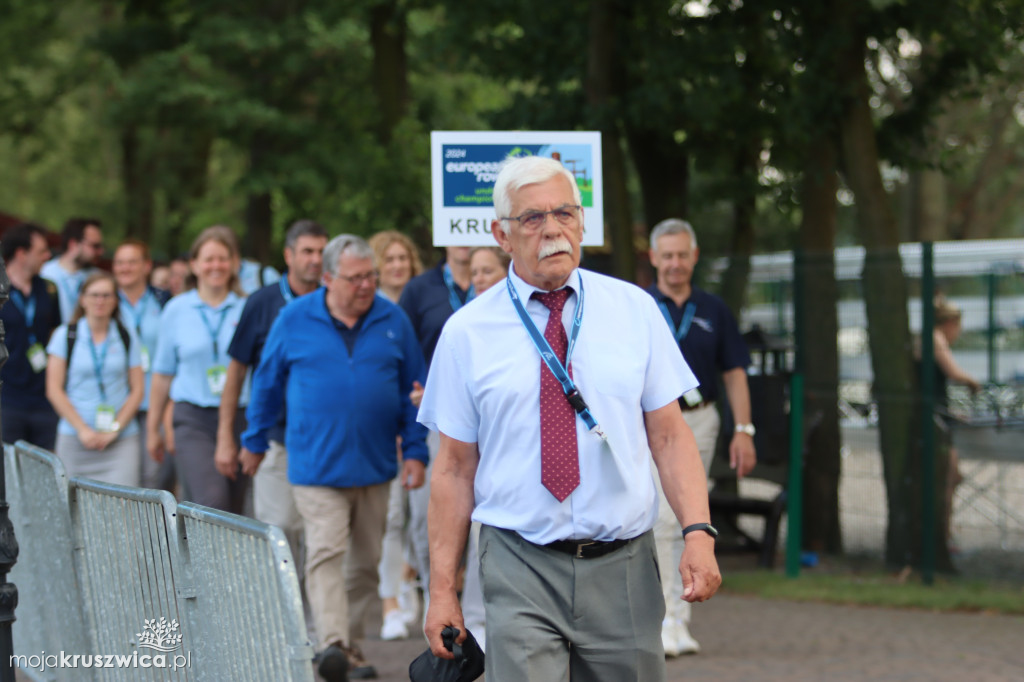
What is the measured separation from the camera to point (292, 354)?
20.6 feet

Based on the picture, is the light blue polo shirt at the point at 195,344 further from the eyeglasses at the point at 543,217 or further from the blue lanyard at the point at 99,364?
the eyeglasses at the point at 543,217

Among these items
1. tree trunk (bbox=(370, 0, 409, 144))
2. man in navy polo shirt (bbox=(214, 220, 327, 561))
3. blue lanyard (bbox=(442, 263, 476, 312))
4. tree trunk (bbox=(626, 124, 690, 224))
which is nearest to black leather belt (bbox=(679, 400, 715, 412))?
blue lanyard (bbox=(442, 263, 476, 312))

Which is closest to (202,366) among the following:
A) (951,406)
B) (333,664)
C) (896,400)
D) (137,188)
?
(333,664)

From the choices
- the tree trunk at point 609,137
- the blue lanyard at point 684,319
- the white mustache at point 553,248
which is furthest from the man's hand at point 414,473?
the tree trunk at point 609,137

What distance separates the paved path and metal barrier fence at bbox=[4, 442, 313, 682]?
193 centimetres

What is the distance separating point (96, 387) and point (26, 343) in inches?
28.3

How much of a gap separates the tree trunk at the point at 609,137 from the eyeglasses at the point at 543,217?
24.6ft

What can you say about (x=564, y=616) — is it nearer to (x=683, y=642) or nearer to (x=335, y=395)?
(x=335, y=395)

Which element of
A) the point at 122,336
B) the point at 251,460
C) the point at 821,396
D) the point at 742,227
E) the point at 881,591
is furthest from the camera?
the point at 742,227

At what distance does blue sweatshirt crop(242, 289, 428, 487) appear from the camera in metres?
6.21

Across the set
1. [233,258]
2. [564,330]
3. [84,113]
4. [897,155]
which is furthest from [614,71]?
[84,113]

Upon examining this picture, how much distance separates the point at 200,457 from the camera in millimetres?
7434

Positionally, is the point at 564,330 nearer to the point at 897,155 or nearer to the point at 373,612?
the point at 373,612

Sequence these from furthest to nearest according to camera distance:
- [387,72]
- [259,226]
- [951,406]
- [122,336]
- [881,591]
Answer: [259,226] < [387,72] < [951,406] < [881,591] < [122,336]
